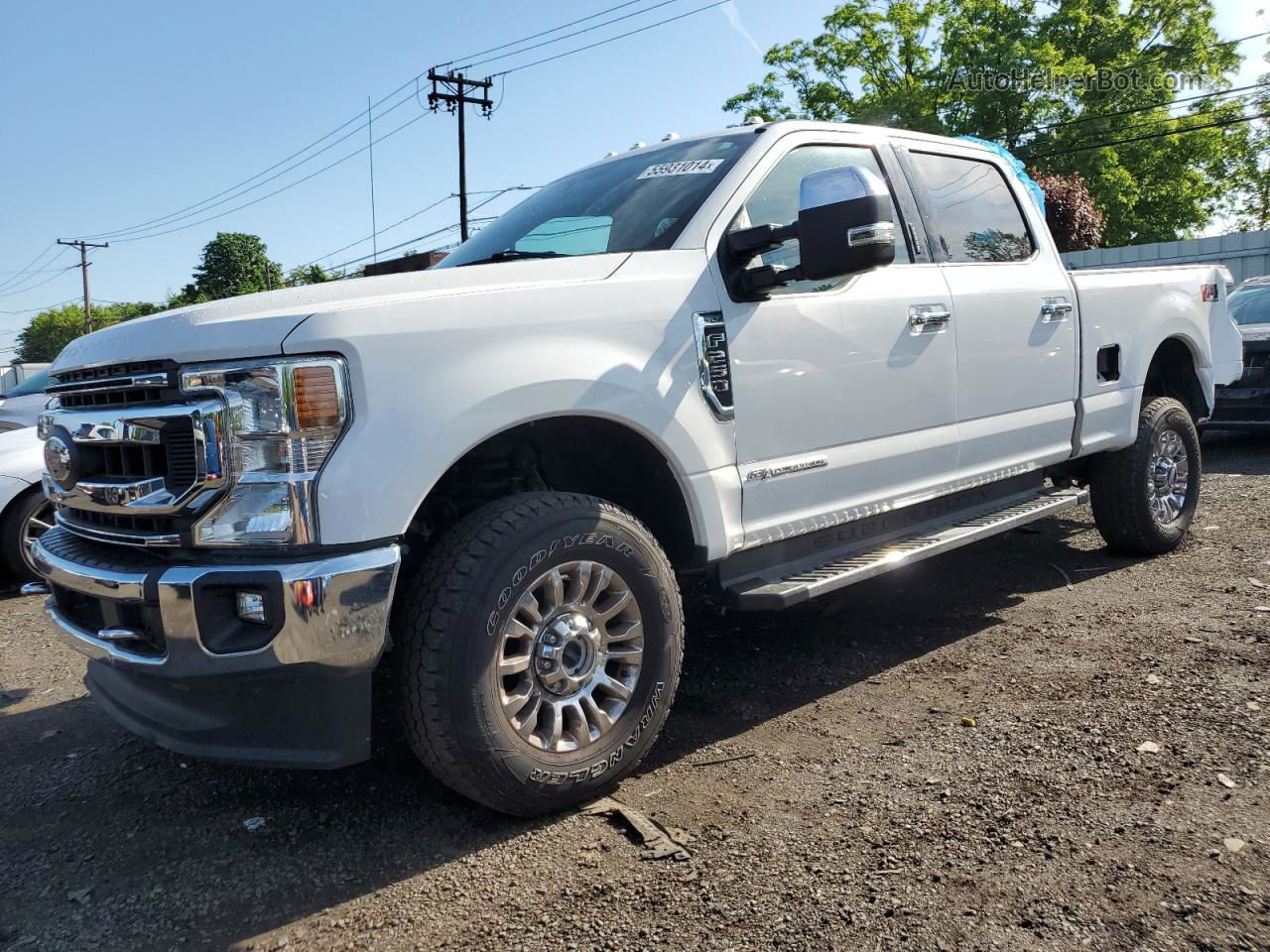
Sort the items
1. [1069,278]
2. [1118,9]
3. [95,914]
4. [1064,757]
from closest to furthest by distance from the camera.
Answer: [95,914], [1064,757], [1069,278], [1118,9]

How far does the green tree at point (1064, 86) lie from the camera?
33.8m

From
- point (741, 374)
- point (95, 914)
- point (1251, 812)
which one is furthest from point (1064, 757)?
point (95, 914)

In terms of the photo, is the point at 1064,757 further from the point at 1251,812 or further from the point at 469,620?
the point at 469,620

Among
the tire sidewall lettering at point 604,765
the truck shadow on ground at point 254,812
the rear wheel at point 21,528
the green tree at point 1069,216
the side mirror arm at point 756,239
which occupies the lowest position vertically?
the truck shadow on ground at point 254,812

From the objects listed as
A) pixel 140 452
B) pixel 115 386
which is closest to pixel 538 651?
pixel 140 452

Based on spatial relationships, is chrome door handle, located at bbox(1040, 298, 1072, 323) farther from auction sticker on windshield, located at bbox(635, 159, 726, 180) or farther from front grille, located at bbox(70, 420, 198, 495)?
front grille, located at bbox(70, 420, 198, 495)

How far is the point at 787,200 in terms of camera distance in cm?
357

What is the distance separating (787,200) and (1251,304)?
8737mm

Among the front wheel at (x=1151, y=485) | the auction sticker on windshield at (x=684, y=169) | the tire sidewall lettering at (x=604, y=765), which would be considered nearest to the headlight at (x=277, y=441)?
the tire sidewall lettering at (x=604, y=765)

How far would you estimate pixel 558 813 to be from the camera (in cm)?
281

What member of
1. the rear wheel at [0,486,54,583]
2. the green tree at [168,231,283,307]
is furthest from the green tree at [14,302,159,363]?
the rear wheel at [0,486,54,583]

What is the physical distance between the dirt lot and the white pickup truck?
0.34 meters

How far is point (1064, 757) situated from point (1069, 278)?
263cm

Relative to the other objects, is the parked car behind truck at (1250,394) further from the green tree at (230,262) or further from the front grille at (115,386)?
the green tree at (230,262)
